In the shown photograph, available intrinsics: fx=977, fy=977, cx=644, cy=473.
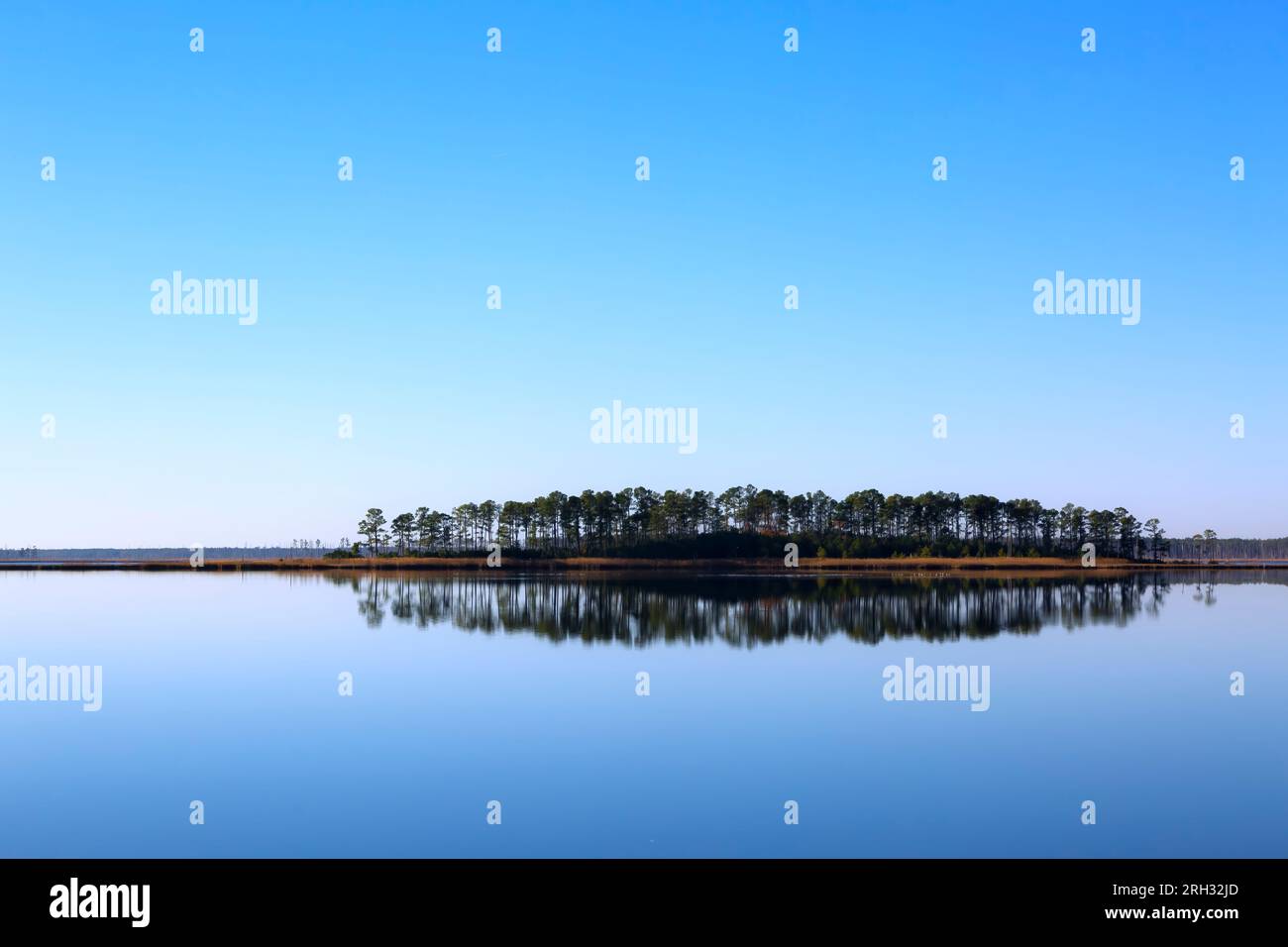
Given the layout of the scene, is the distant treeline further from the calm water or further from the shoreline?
the calm water

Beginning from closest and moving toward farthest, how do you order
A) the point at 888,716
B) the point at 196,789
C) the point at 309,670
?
1. the point at 196,789
2. the point at 888,716
3. the point at 309,670

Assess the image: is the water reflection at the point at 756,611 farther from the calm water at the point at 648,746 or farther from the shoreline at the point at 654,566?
the shoreline at the point at 654,566

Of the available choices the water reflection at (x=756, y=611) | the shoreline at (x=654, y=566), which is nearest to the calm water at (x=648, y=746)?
the water reflection at (x=756, y=611)

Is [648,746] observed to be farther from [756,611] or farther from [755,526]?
[755,526]

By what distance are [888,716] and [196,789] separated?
12.9 m

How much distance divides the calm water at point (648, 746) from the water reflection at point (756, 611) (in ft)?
2.29

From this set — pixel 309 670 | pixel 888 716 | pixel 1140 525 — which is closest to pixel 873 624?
pixel 888 716

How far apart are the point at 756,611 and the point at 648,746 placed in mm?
28810

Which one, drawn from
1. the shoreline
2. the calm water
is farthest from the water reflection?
the shoreline

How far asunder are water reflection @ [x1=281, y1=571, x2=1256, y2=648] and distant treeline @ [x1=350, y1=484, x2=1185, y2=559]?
7954cm

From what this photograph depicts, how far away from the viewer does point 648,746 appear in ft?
→ 56.7

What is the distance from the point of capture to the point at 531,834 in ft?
41.3

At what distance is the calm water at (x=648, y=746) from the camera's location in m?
12.6
